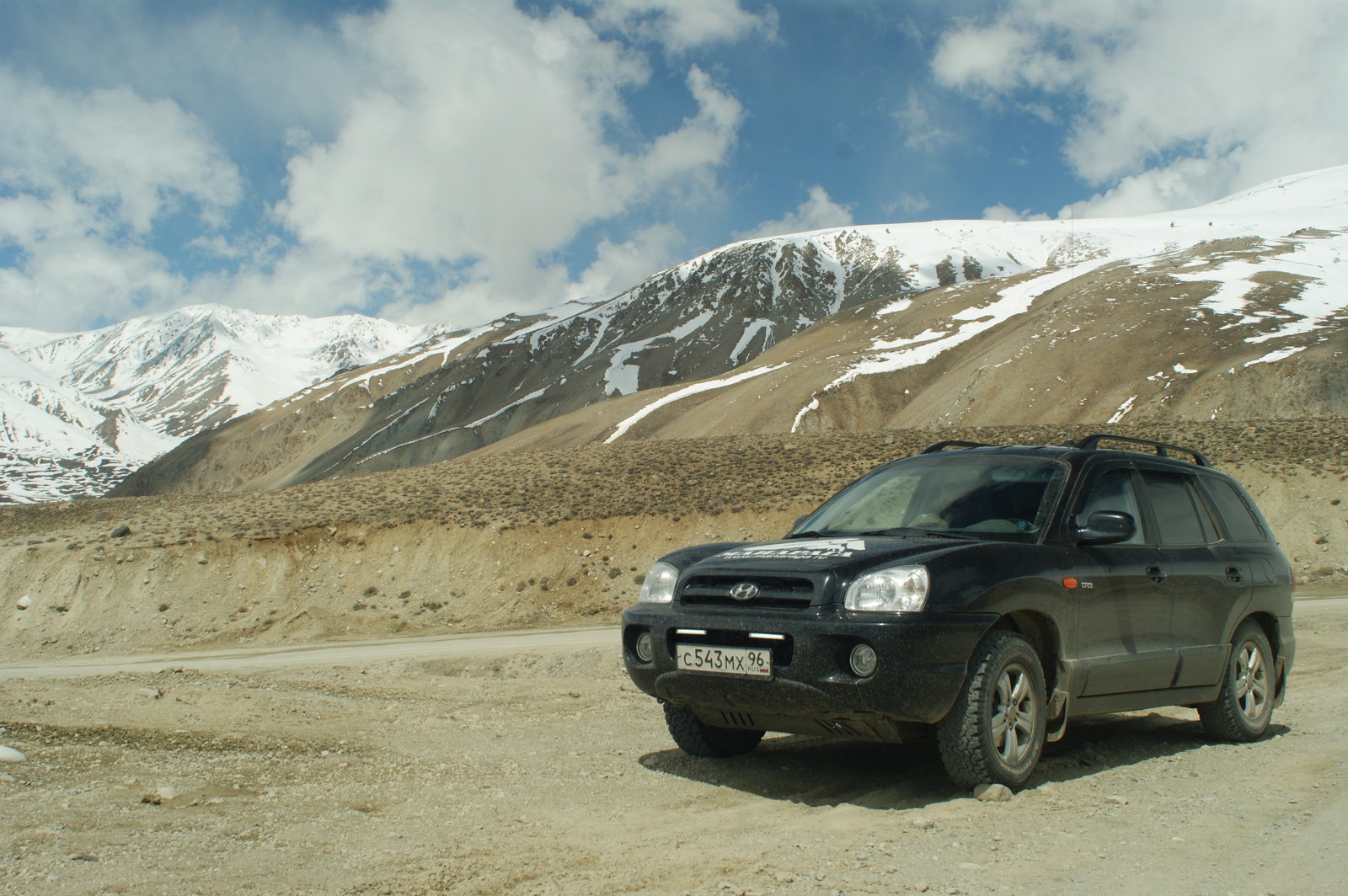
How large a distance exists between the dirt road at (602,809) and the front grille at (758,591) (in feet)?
3.36

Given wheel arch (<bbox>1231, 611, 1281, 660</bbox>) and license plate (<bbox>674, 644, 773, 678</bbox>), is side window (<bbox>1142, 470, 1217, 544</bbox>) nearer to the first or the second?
wheel arch (<bbox>1231, 611, 1281, 660</bbox>)

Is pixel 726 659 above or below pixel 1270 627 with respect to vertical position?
above

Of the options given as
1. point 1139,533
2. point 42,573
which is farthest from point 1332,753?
point 42,573

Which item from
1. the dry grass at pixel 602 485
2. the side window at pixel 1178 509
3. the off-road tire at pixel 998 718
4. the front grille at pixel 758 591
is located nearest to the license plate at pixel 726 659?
the front grille at pixel 758 591

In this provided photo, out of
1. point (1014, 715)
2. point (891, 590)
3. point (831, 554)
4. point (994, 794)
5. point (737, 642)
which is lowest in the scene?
point (994, 794)

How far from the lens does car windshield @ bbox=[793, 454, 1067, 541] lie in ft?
17.4

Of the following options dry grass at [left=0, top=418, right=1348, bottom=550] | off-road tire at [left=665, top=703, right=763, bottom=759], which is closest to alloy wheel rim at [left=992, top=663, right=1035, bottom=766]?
off-road tire at [left=665, top=703, right=763, bottom=759]

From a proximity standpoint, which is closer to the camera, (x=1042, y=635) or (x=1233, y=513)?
(x=1042, y=635)

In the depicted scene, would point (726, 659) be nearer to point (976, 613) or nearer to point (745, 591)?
point (745, 591)

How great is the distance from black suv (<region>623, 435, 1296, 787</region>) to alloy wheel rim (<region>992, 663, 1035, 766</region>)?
1cm

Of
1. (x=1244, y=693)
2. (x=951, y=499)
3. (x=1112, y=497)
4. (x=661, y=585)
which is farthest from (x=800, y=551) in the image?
(x=1244, y=693)

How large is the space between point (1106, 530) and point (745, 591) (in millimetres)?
1986

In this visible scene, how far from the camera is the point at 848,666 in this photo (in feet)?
14.6

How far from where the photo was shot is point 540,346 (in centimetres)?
13812
